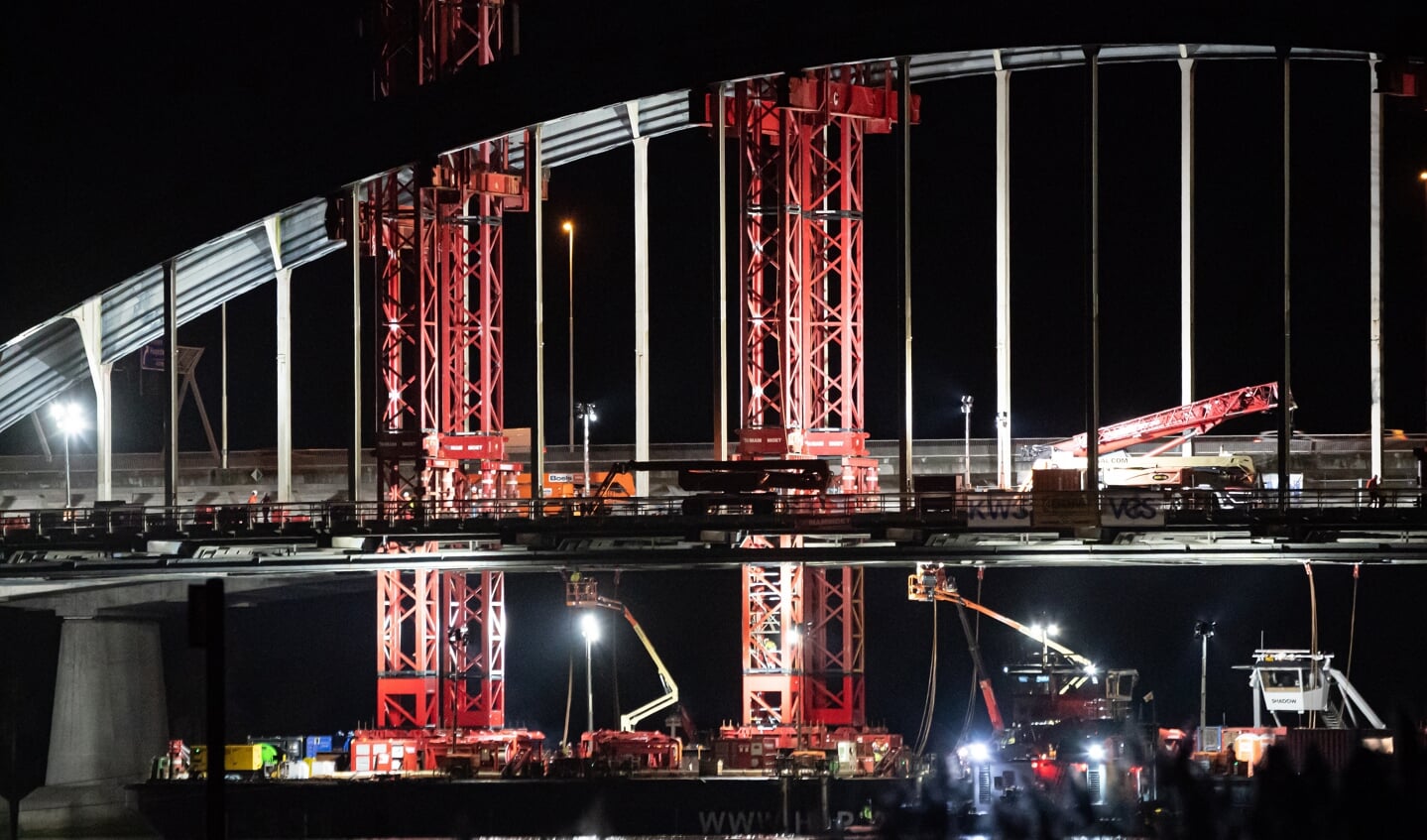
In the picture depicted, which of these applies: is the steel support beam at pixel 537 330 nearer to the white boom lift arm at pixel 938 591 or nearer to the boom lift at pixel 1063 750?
the boom lift at pixel 1063 750

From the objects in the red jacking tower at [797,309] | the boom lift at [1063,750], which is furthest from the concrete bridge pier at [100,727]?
the boom lift at [1063,750]

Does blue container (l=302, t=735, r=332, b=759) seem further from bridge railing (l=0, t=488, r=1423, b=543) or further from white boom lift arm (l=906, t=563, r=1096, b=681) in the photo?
white boom lift arm (l=906, t=563, r=1096, b=681)

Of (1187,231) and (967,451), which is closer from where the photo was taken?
(1187,231)

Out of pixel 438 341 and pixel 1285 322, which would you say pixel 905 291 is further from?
pixel 438 341

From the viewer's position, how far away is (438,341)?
79.1m

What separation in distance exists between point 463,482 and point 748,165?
53.5 ft

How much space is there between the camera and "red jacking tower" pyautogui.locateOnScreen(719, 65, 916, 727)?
70.0m

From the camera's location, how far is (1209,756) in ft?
225

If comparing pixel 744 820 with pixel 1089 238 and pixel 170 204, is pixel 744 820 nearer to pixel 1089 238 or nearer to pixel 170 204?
pixel 1089 238

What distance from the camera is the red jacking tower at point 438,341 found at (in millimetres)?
75188

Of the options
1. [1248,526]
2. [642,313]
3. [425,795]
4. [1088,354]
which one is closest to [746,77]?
[642,313]

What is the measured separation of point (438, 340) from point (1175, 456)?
29.9 meters

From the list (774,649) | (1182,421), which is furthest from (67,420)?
(1182,421)

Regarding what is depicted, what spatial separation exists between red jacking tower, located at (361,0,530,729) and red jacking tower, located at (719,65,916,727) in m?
9.84
